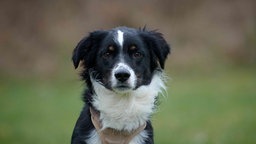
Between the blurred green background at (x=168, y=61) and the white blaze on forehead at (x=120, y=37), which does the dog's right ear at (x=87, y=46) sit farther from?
the blurred green background at (x=168, y=61)

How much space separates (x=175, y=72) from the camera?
19.7 m

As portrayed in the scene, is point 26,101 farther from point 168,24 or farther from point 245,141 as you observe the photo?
point 168,24

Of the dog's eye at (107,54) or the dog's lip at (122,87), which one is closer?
the dog's lip at (122,87)

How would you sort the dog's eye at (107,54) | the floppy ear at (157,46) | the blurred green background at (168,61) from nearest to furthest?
the dog's eye at (107,54), the floppy ear at (157,46), the blurred green background at (168,61)

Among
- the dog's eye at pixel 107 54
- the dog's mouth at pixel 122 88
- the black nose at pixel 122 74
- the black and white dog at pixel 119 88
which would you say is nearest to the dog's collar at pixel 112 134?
the black and white dog at pixel 119 88

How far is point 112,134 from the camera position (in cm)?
636

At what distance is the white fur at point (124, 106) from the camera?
640 cm

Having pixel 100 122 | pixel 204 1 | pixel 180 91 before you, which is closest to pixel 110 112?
pixel 100 122

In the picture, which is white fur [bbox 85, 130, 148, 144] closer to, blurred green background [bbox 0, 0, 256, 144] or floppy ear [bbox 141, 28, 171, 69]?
floppy ear [bbox 141, 28, 171, 69]

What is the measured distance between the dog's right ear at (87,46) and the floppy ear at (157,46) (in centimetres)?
46

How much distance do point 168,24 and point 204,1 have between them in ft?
5.35

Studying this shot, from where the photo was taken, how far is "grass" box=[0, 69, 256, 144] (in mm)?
10508

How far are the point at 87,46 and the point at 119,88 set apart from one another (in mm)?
711

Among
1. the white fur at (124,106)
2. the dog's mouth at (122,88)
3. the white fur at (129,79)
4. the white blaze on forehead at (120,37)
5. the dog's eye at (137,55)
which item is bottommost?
the white fur at (124,106)
